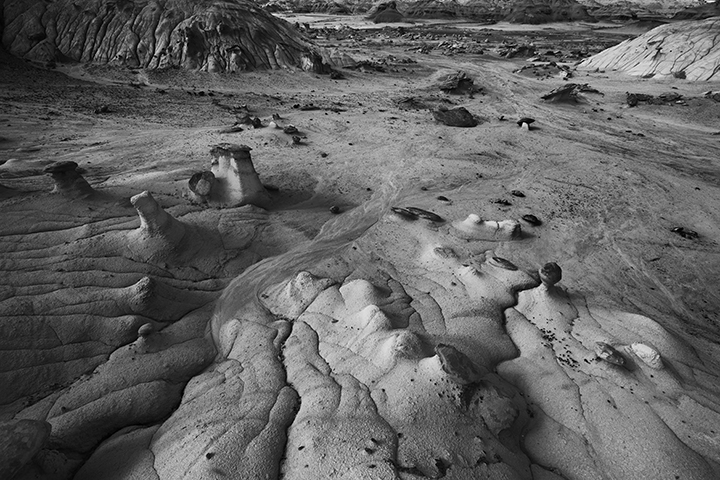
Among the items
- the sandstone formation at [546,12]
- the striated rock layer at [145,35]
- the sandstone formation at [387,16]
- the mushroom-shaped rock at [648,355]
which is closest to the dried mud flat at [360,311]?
the mushroom-shaped rock at [648,355]

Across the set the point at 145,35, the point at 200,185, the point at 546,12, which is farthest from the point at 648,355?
the point at 546,12

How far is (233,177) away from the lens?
23.8 feet

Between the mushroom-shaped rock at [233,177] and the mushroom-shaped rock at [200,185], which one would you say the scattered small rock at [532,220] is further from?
the mushroom-shaped rock at [200,185]

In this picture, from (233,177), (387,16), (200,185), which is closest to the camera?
(200,185)

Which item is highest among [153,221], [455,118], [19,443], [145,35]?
[145,35]

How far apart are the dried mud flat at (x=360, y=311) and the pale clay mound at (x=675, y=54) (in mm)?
12786

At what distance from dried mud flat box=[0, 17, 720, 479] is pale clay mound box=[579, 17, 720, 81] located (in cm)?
1279

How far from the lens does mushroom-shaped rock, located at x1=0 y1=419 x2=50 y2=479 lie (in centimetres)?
294

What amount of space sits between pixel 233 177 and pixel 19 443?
5049 mm

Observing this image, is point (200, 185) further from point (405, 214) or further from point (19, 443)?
point (19, 443)

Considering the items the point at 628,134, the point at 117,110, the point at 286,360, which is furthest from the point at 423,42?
the point at 286,360

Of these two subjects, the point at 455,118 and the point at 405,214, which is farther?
the point at 455,118

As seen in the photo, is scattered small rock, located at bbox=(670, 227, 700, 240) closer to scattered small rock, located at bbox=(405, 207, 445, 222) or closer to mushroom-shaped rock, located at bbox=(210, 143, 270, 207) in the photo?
scattered small rock, located at bbox=(405, 207, 445, 222)

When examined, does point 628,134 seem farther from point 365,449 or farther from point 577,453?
point 365,449
